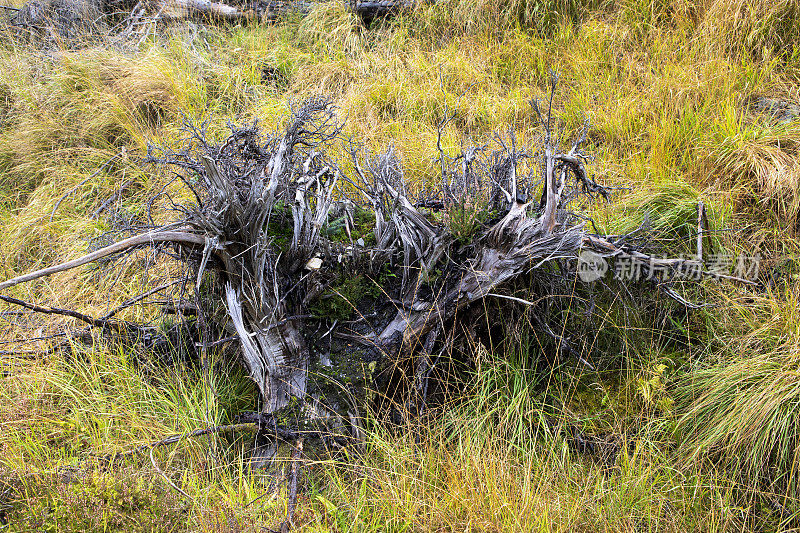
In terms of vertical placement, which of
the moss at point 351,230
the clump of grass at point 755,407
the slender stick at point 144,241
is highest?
the slender stick at point 144,241

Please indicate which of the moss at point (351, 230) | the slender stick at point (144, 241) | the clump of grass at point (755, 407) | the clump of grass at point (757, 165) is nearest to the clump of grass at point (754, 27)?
the clump of grass at point (757, 165)

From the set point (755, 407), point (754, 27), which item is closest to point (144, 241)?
point (755, 407)

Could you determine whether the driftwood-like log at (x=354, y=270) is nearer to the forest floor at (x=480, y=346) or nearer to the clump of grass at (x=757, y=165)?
the forest floor at (x=480, y=346)

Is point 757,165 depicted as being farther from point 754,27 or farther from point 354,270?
point 354,270

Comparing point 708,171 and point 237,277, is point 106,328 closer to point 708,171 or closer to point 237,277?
point 237,277

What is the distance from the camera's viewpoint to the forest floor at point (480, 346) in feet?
7.23

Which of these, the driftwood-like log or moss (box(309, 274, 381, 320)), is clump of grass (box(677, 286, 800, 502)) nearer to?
the driftwood-like log

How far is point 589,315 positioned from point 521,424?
0.72 metres

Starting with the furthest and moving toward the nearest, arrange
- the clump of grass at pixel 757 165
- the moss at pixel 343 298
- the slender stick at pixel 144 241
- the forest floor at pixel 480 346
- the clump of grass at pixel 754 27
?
the clump of grass at pixel 754 27 < the clump of grass at pixel 757 165 < the moss at pixel 343 298 < the forest floor at pixel 480 346 < the slender stick at pixel 144 241

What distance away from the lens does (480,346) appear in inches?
106

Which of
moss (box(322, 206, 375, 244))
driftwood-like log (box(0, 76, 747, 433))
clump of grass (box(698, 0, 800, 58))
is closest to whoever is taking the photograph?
driftwood-like log (box(0, 76, 747, 433))

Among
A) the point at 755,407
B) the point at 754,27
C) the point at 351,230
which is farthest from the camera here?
the point at 754,27

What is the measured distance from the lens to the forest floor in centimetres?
220

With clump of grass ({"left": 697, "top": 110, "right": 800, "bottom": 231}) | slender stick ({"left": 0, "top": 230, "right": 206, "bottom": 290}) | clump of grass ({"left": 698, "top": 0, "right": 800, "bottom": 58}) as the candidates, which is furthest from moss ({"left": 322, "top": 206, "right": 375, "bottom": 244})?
clump of grass ({"left": 698, "top": 0, "right": 800, "bottom": 58})
